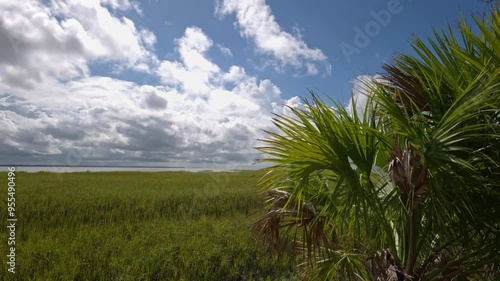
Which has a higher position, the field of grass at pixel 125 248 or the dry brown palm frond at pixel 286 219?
the dry brown palm frond at pixel 286 219

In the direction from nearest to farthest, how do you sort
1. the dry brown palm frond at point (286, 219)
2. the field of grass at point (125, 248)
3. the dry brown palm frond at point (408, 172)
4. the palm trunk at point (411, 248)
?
the dry brown palm frond at point (408, 172)
the palm trunk at point (411, 248)
the dry brown palm frond at point (286, 219)
the field of grass at point (125, 248)

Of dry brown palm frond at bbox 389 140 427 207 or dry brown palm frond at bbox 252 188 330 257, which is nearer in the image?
dry brown palm frond at bbox 389 140 427 207

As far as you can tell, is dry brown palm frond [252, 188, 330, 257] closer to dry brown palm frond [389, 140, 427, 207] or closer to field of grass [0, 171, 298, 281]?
field of grass [0, 171, 298, 281]

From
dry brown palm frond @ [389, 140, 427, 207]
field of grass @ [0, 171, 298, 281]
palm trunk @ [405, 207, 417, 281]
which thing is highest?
dry brown palm frond @ [389, 140, 427, 207]

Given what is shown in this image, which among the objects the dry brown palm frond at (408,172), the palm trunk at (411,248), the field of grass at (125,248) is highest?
the dry brown palm frond at (408,172)

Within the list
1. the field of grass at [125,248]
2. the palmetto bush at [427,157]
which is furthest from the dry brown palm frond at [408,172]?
the field of grass at [125,248]

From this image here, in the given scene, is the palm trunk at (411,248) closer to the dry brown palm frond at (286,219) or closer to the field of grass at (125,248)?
the dry brown palm frond at (286,219)

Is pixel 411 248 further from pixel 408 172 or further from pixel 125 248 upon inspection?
pixel 125 248

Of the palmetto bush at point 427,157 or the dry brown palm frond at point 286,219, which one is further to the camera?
the dry brown palm frond at point 286,219

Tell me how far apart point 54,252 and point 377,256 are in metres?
5.76

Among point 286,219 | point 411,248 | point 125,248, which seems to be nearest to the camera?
point 411,248

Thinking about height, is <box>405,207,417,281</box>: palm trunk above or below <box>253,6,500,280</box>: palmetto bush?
below

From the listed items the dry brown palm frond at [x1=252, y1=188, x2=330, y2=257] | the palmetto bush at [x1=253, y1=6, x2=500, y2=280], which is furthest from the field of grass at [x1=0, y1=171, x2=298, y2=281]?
the palmetto bush at [x1=253, y1=6, x2=500, y2=280]

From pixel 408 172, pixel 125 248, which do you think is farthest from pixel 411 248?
pixel 125 248
